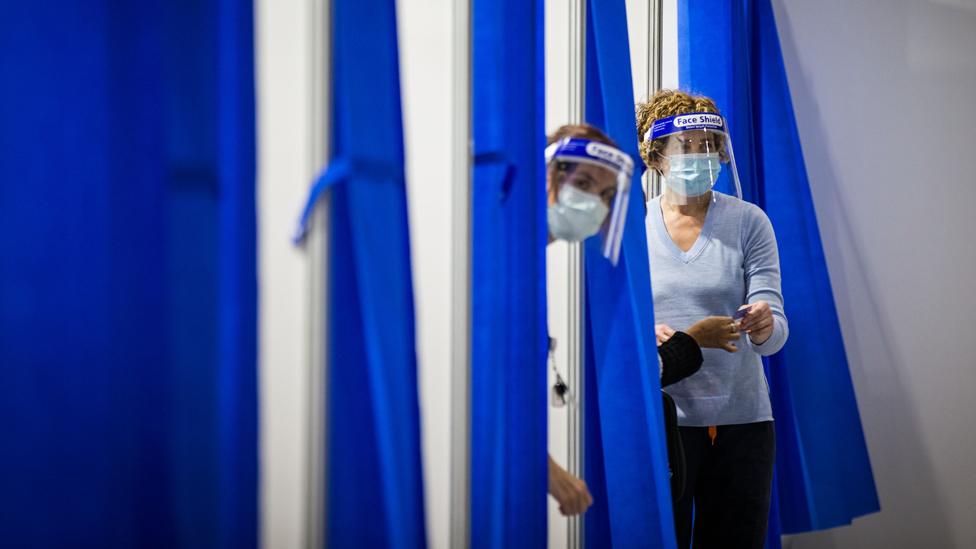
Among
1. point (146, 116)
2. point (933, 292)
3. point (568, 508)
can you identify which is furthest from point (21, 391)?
point (933, 292)

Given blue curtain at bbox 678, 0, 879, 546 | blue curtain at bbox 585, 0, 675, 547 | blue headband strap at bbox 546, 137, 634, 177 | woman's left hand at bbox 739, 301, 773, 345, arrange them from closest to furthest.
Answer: blue headband strap at bbox 546, 137, 634, 177, blue curtain at bbox 585, 0, 675, 547, woman's left hand at bbox 739, 301, 773, 345, blue curtain at bbox 678, 0, 879, 546

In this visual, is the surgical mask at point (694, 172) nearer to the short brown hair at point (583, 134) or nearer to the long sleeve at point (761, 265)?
the long sleeve at point (761, 265)

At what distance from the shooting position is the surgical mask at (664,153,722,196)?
1.46 meters

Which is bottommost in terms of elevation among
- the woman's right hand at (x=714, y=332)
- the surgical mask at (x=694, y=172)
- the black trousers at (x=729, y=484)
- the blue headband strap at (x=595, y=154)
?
the black trousers at (x=729, y=484)

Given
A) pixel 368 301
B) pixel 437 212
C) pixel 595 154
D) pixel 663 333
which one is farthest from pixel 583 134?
pixel 663 333

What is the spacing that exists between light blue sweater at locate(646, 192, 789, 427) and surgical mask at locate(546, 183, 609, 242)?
17.1 inches

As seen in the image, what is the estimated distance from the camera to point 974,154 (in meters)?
2.22

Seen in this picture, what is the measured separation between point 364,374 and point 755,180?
1.46 meters

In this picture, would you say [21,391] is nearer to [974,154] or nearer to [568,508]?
[568,508]

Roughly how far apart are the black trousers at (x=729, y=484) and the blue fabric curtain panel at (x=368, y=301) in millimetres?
700

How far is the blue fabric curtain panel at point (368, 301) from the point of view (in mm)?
868

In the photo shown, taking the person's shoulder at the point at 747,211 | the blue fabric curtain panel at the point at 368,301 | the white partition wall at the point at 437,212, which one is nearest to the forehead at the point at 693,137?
the person's shoulder at the point at 747,211

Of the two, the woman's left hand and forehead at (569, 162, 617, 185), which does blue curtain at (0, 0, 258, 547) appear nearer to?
forehead at (569, 162, 617, 185)

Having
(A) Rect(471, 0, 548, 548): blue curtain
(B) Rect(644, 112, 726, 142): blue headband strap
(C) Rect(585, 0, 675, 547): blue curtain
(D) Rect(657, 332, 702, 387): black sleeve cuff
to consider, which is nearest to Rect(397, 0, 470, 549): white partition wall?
(A) Rect(471, 0, 548, 548): blue curtain
